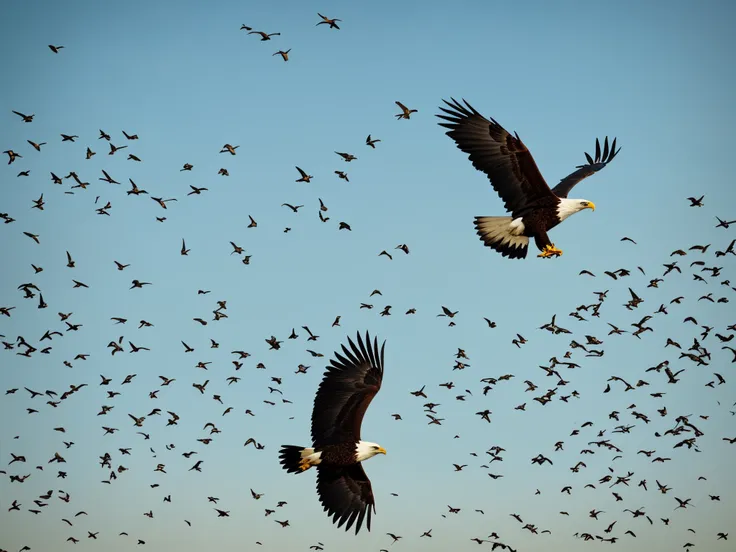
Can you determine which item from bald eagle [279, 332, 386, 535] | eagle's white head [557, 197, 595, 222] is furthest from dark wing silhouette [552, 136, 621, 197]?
bald eagle [279, 332, 386, 535]

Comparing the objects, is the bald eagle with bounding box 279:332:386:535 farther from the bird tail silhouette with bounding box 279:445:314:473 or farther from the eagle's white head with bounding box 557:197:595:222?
the eagle's white head with bounding box 557:197:595:222

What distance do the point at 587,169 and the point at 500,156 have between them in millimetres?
4162

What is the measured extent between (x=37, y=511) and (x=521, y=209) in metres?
14.4

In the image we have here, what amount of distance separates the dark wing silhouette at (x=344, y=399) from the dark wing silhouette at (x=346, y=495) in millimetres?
891

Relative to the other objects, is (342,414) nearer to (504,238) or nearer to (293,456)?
(293,456)

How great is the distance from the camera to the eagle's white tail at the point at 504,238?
20359 mm

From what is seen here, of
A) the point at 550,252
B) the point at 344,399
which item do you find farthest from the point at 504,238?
the point at 344,399

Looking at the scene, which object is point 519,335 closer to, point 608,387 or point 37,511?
point 608,387

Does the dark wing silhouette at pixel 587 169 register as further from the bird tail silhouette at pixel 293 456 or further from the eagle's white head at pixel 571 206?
the bird tail silhouette at pixel 293 456

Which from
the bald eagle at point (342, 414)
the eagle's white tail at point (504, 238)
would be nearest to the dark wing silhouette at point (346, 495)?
the bald eagle at point (342, 414)

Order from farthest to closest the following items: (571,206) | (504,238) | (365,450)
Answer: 1. (504,238)
2. (571,206)
3. (365,450)

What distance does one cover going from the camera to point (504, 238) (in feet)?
67.1

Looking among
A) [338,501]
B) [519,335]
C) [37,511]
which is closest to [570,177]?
[519,335]

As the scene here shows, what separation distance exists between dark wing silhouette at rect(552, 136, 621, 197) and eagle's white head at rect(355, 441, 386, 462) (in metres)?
6.35
